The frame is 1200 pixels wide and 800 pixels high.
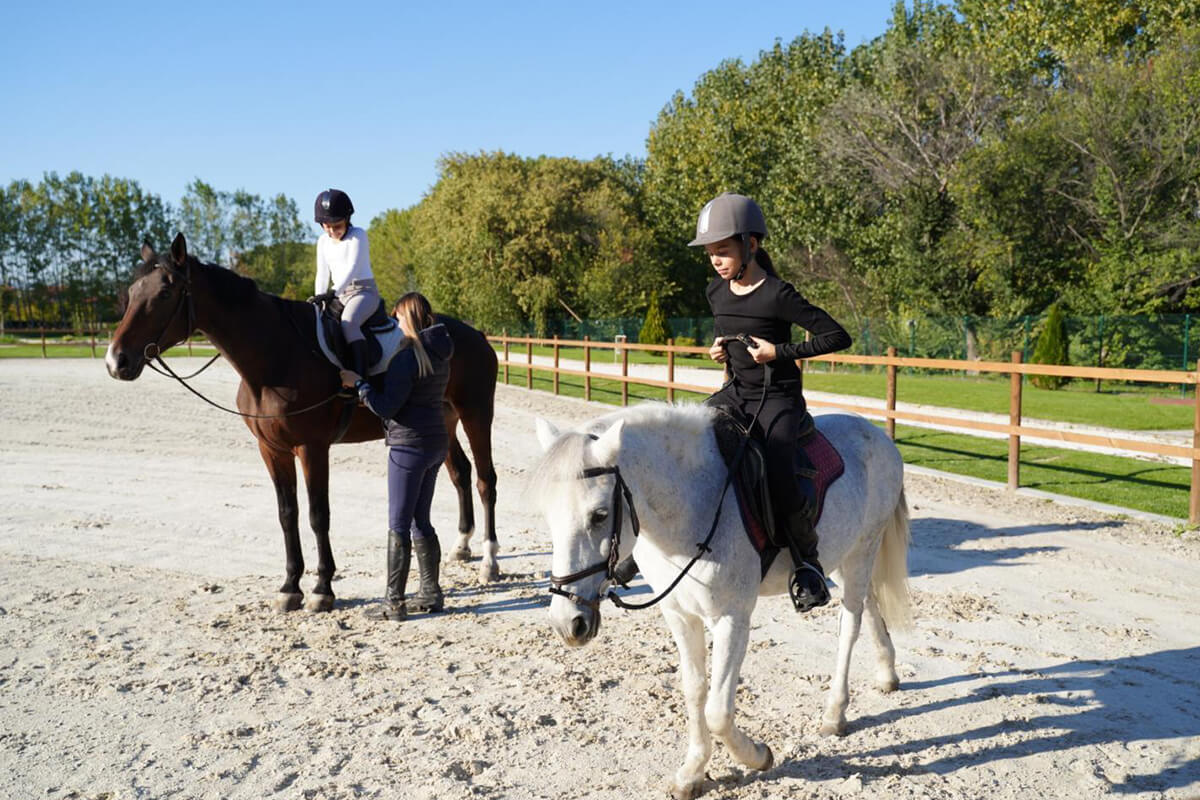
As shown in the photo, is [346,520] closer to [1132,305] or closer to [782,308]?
[782,308]

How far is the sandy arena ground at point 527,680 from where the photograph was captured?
3336mm

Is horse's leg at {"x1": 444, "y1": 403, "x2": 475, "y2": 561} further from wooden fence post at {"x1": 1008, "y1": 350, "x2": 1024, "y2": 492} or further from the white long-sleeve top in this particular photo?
wooden fence post at {"x1": 1008, "y1": 350, "x2": 1024, "y2": 492}

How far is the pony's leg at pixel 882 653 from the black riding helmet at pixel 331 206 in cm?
409

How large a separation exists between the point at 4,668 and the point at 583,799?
11.1 feet

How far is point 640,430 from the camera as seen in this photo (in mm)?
2963

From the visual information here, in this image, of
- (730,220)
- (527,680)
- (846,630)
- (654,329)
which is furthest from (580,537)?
(654,329)

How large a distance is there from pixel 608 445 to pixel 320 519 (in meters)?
3.47

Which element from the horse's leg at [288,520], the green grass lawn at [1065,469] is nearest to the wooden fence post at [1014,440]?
the green grass lawn at [1065,469]

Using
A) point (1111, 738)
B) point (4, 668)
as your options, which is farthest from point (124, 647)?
point (1111, 738)

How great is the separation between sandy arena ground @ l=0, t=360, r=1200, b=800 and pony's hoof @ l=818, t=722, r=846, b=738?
0.05m

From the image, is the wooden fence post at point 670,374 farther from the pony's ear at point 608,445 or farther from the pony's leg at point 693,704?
the pony's ear at point 608,445

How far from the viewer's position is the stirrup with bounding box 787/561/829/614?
10.6 ft

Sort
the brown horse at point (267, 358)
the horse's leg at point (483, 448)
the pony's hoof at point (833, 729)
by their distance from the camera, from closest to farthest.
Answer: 1. the pony's hoof at point (833, 729)
2. the brown horse at point (267, 358)
3. the horse's leg at point (483, 448)

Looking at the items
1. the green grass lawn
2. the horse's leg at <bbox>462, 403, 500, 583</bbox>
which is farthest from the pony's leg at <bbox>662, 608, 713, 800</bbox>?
the green grass lawn
